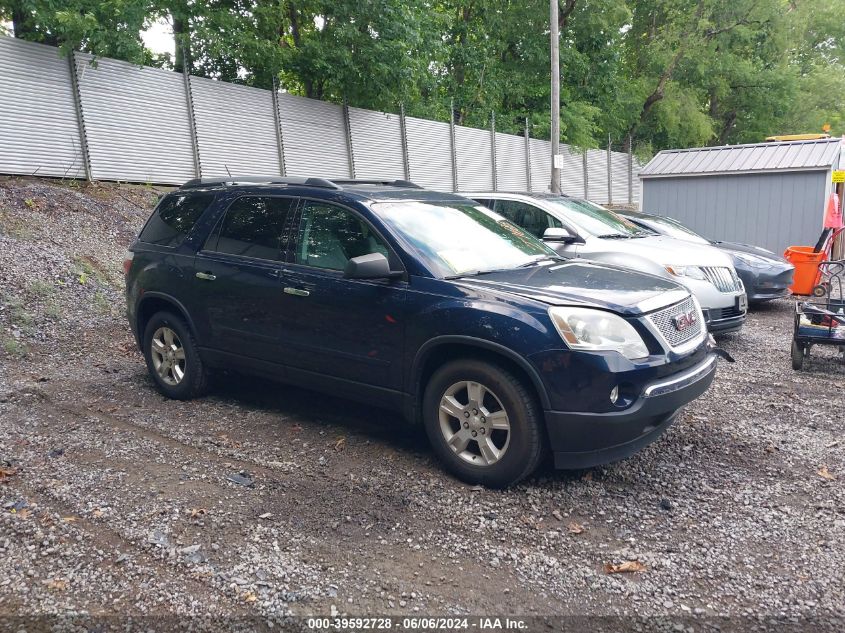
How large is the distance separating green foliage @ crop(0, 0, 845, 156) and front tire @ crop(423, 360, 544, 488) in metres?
9.27

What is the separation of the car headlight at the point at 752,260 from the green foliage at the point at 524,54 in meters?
8.82

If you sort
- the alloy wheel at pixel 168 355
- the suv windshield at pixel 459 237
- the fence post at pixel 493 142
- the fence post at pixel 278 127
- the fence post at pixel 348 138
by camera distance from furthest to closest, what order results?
the fence post at pixel 493 142
the fence post at pixel 348 138
the fence post at pixel 278 127
the alloy wheel at pixel 168 355
the suv windshield at pixel 459 237

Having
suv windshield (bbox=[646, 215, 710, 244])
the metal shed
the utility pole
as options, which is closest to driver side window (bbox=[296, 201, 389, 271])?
suv windshield (bbox=[646, 215, 710, 244])

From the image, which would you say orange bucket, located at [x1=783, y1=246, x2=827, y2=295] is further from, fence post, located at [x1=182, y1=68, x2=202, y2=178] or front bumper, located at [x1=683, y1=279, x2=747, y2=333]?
fence post, located at [x1=182, y1=68, x2=202, y2=178]

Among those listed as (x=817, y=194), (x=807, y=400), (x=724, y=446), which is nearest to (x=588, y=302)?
(x=724, y=446)

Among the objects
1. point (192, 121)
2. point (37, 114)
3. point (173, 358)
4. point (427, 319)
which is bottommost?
point (173, 358)

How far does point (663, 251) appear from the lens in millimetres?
8352

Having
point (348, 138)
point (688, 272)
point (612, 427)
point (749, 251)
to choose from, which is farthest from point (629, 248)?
point (348, 138)

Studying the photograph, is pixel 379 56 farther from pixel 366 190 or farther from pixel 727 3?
pixel 727 3

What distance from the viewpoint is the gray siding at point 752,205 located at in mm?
13383

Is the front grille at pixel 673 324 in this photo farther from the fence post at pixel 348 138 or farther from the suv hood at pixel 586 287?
A: the fence post at pixel 348 138

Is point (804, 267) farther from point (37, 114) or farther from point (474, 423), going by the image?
point (37, 114)

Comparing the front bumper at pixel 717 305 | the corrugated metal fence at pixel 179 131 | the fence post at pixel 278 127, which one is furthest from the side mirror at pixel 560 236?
the fence post at pixel 278 127

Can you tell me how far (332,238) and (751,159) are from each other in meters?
12.0
